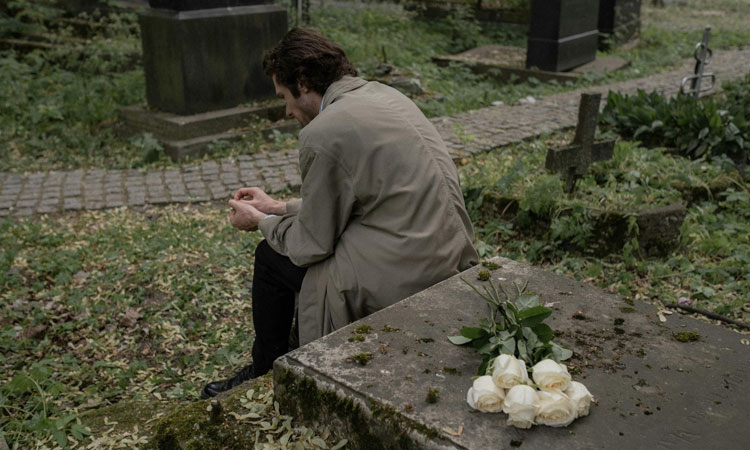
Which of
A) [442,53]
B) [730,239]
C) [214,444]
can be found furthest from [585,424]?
[442,53]

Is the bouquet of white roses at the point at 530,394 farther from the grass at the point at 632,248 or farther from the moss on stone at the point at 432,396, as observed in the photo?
the grass at the point at 632,248

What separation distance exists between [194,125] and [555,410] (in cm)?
590

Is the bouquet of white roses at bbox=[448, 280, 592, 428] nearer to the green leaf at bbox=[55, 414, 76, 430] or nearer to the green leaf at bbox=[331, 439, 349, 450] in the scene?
the green leaf at bbox=[331, 439, 349, 450]

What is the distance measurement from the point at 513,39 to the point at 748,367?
40.9ft

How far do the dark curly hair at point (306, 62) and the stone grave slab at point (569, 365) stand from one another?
1019 mm

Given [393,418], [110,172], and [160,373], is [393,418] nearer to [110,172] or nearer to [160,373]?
[160,373]

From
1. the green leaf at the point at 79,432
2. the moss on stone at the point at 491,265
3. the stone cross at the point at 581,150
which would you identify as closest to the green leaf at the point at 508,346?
the moss on stone at the point at 491,265

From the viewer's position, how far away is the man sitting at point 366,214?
2744mm

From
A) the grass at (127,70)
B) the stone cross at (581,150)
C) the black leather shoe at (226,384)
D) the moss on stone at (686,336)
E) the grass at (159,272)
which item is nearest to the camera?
the moss on stone at (686,336)

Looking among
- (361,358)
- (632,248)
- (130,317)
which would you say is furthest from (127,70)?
(361,358)

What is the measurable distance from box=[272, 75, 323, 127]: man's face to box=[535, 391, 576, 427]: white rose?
1.70m

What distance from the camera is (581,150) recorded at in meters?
5.04

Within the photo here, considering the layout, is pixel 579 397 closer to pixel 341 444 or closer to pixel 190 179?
pixel 341 444

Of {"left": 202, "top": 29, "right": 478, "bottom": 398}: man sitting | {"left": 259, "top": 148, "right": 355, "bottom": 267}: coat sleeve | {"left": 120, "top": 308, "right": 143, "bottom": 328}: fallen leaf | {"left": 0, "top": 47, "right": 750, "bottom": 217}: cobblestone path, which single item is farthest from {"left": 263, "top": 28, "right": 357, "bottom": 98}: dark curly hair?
{"left": 0, "top": 47, "right": 750, "bottom": 217}: cobblestone path
